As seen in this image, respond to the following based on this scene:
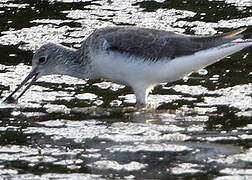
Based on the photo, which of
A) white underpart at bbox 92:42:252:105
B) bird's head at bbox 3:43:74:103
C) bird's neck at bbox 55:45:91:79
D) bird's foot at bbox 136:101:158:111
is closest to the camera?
white underpart at bbox 92:42:252:105

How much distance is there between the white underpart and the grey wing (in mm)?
77

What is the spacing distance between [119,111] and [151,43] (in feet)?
3.36

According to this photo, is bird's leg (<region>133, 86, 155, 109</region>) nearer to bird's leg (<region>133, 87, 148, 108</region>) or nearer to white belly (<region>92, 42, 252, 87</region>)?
bird's leg (<region>133, 87, 148, 108</region>)

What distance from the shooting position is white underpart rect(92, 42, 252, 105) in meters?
12.4

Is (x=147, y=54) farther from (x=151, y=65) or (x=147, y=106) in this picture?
(x=147, y=106)

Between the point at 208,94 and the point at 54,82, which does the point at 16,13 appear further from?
the point at 208,94

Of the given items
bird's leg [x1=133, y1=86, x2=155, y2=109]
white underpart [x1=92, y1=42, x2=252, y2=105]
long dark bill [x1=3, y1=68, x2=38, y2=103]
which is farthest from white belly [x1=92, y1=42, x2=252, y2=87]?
long dark bill [x1=3, y1=68, x2=38, y2=103]

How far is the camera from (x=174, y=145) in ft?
34.9

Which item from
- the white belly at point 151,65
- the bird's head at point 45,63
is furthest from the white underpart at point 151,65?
A: the bird's head at point 45,63

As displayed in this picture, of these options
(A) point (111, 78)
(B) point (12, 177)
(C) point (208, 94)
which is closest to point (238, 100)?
(C) point (208, 94)

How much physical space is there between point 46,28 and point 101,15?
1.08 meters

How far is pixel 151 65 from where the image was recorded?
12.5 metres

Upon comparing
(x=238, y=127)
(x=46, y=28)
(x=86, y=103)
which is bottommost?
(x=238, y=127)

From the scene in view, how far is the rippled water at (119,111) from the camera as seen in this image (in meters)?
10.0
